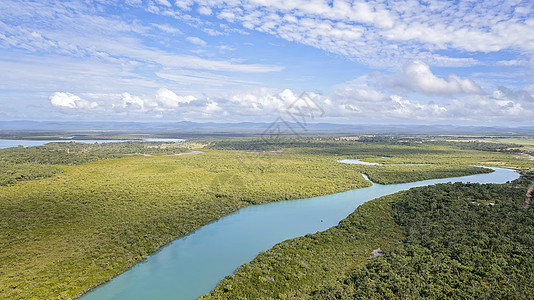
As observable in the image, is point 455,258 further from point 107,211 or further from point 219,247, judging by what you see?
point 107,211

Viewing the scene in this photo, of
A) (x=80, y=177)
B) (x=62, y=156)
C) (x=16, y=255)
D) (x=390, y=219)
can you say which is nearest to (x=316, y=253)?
(x=390, y=219)

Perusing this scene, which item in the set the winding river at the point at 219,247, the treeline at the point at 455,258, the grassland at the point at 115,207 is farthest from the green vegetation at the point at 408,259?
the winding river at the point at 219,247

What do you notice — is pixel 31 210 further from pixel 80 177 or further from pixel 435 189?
pixel 435 189

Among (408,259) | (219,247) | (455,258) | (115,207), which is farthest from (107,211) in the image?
(455,258)

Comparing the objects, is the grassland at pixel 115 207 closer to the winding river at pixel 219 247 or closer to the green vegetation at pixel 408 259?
the winding river at pixel 219 247

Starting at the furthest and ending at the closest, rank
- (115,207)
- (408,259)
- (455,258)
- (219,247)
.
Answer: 1. (115,207)
2. (219,247)
3. (455,258)
4. (408,259)

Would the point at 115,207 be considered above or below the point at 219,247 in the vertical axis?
above
